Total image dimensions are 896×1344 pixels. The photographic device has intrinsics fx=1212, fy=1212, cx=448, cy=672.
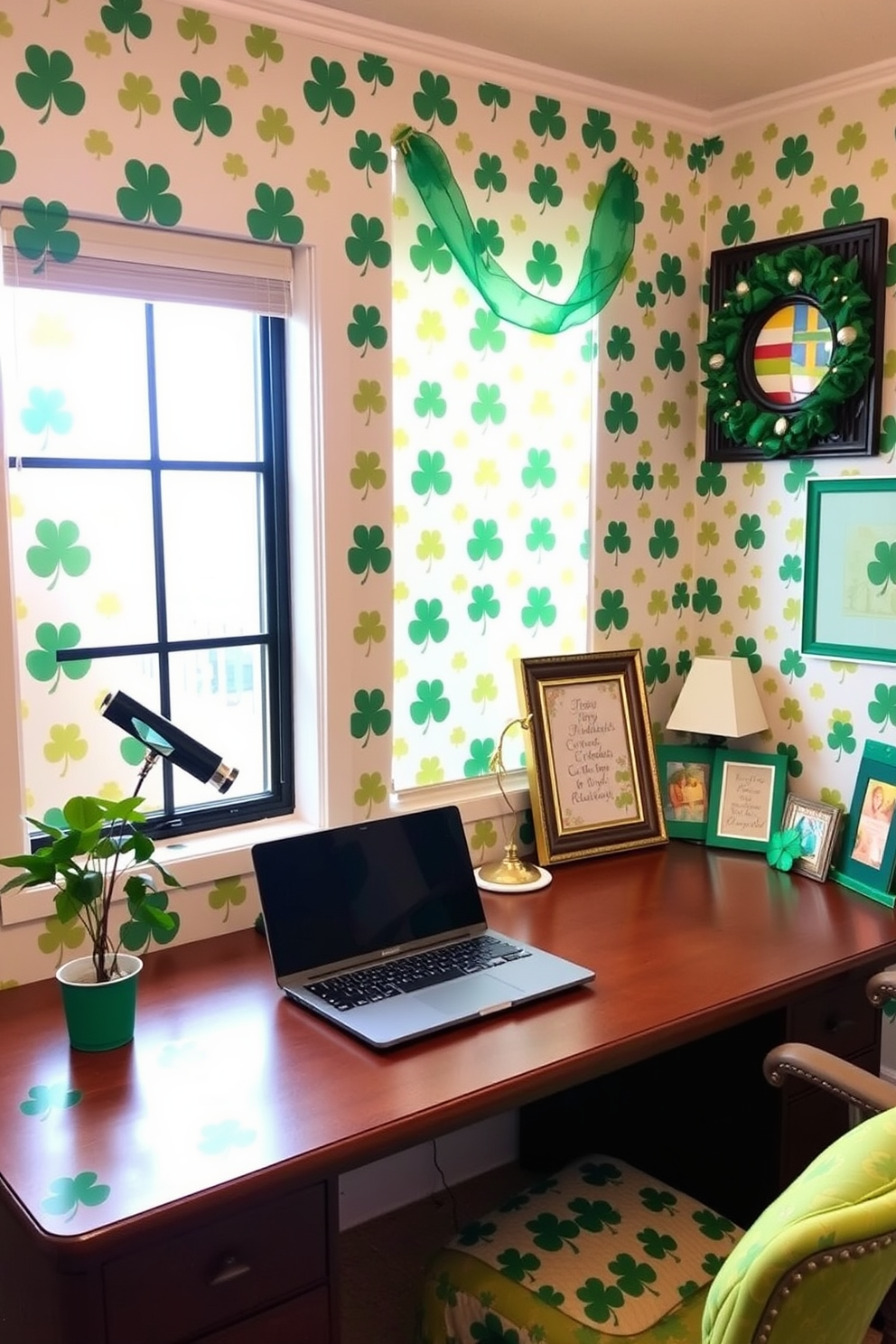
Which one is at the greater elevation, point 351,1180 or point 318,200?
point 318,200

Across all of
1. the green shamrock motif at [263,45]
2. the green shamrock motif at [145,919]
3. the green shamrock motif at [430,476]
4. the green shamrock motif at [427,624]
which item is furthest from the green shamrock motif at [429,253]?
the green shamrock motif at [145,919]

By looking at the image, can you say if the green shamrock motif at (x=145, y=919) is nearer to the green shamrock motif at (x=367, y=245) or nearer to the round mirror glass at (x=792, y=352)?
the green shamrock motif at (x=367, y=245)

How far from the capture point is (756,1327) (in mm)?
1130

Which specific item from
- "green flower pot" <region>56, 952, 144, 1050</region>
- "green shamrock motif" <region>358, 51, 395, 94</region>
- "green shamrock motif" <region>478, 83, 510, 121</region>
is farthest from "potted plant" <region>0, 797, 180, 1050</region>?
"green shamrock motif" <region>478, 83, 510, 121</region>

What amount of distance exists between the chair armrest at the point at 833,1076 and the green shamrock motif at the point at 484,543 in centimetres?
114

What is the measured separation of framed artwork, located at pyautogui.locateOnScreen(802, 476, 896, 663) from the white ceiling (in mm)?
799

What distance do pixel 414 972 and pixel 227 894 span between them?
399mm

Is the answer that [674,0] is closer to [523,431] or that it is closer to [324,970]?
[523,431]

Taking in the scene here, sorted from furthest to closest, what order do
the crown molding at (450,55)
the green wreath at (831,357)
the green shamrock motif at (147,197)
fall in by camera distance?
the green wreath at (831,357) < the crown molding at (450,55) < the green shamrock motif at (147,197)

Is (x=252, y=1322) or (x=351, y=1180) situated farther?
(x=351, y=1180)

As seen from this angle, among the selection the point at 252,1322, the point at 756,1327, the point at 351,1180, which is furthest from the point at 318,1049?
the point at 351,1180

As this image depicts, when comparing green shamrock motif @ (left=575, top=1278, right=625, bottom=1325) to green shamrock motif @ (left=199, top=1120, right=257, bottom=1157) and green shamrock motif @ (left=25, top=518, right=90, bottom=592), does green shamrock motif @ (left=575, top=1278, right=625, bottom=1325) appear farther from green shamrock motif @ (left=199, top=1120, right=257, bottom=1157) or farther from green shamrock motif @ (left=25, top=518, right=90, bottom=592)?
green shamrock motif @ (left=25, top=518, right=90, bottom=592)

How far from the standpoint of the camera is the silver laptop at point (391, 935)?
1.78m

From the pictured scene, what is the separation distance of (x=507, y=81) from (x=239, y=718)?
4.31 feet
